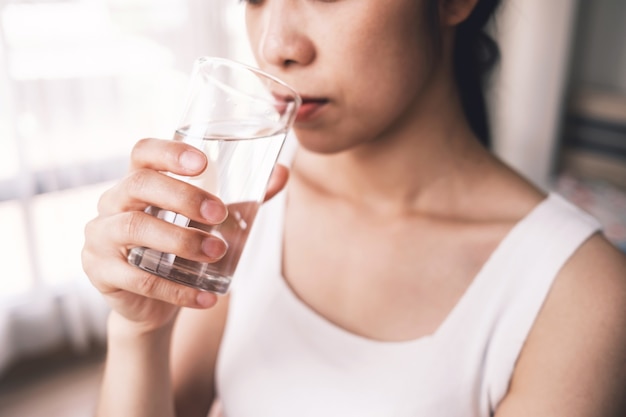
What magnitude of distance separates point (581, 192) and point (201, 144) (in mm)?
2133

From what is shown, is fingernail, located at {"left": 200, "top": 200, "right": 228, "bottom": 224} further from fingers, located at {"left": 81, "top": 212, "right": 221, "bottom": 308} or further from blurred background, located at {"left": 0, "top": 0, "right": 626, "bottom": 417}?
blurred background, located at {"left": 0, "top": 0, "right": 626, "bottom": 417}

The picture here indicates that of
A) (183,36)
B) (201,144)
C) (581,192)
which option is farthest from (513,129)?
(201,144)

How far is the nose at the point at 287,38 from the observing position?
81 cm

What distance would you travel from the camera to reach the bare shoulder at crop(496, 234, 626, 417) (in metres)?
0.83

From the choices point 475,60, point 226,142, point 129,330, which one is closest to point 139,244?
point 226,142

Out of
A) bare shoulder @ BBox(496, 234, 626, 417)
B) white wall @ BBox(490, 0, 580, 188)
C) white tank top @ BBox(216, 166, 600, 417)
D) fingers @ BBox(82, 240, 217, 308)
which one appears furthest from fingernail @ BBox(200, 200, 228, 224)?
white wall @ BBox(490, 0, 580, 188)

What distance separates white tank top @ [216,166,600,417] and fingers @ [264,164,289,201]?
0.23 m

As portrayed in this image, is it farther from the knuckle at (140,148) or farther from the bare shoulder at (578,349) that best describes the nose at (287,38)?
the bare shoulder at (578,349)

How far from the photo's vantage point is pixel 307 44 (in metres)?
0.82

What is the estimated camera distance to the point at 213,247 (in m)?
0.66

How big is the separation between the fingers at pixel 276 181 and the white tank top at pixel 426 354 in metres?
0.23

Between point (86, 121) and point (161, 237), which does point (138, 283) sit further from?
point (86, 121)

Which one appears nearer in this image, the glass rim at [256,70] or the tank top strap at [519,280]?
the glass rim at [256,70]

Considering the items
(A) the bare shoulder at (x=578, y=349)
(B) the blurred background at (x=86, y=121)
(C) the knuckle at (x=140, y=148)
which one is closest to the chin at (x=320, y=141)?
(C) the knuckle at (x=140, y=148)
